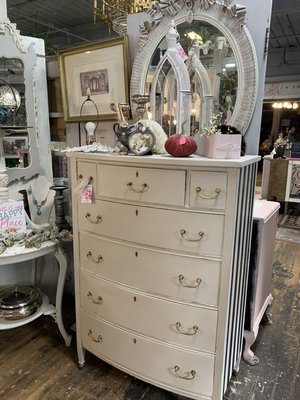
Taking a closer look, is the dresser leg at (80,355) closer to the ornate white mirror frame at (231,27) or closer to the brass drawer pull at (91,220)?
the brass drawer pull at (91,220)

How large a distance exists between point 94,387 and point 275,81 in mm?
7138

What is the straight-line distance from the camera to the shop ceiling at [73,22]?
15.9ft

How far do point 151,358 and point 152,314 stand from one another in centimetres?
22

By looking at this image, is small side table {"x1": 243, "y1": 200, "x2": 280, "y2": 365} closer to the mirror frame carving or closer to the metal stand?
the metal stand

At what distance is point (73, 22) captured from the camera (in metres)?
5.70

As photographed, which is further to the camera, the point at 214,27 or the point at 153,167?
the point at 214,27

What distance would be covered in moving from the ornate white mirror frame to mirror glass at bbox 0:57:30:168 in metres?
0.84

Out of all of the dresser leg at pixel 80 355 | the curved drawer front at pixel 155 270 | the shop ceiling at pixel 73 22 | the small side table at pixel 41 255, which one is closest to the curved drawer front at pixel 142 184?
the curved drawer front at pixel 155 270

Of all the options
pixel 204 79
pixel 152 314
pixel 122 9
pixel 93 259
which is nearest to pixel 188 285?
pixel 152 314

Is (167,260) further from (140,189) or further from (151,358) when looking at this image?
(151,358)

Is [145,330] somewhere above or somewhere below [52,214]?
below

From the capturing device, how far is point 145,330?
142cm

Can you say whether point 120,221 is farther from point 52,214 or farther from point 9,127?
point 9,127

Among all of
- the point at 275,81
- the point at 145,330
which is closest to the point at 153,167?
the point at 145,330
